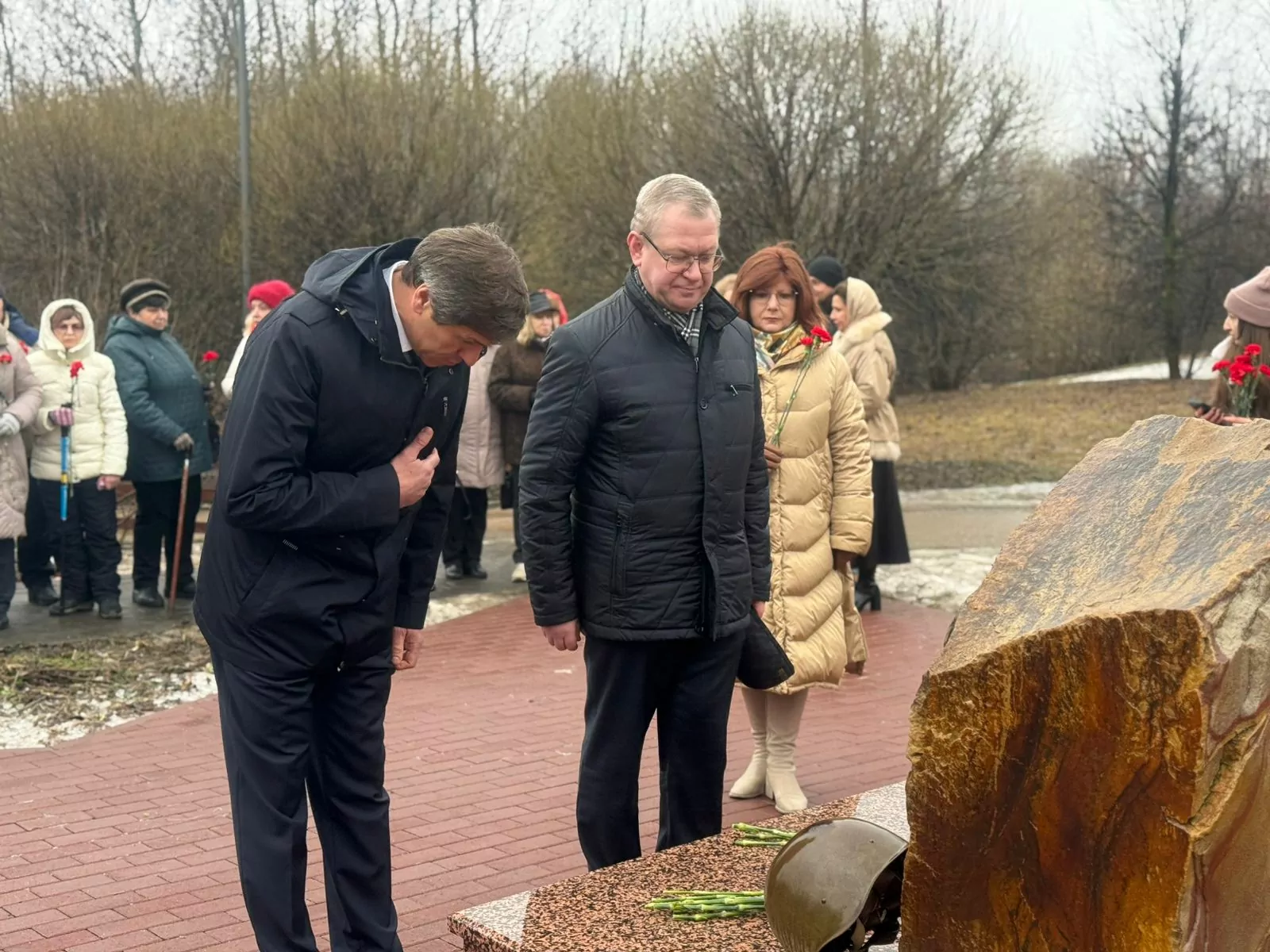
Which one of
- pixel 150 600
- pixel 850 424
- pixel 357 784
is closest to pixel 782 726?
pixel 850 424

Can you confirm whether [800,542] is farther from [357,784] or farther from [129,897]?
[129,897]

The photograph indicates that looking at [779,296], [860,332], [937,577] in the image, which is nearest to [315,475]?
[779,296]

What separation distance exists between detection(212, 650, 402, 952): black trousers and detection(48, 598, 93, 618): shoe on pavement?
213 inches

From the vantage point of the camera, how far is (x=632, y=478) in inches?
155

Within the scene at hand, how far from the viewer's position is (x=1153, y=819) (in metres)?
2.71

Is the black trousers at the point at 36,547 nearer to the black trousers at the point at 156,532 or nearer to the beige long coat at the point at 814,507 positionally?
the black trousers at the point at 156,532

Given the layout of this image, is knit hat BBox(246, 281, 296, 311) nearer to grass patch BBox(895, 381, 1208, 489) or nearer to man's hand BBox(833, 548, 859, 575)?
man's hand BBox(833, 548, 859, 575)

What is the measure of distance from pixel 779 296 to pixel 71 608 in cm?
526

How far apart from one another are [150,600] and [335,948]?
5549 mm

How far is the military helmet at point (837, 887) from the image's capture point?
3.07 metres

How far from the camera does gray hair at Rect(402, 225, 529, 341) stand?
3260mm

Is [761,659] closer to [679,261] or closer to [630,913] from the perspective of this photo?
[630,913]

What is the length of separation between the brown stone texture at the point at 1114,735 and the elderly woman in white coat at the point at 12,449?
612 cm

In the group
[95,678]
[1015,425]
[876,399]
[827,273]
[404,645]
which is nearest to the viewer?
[404,645]
